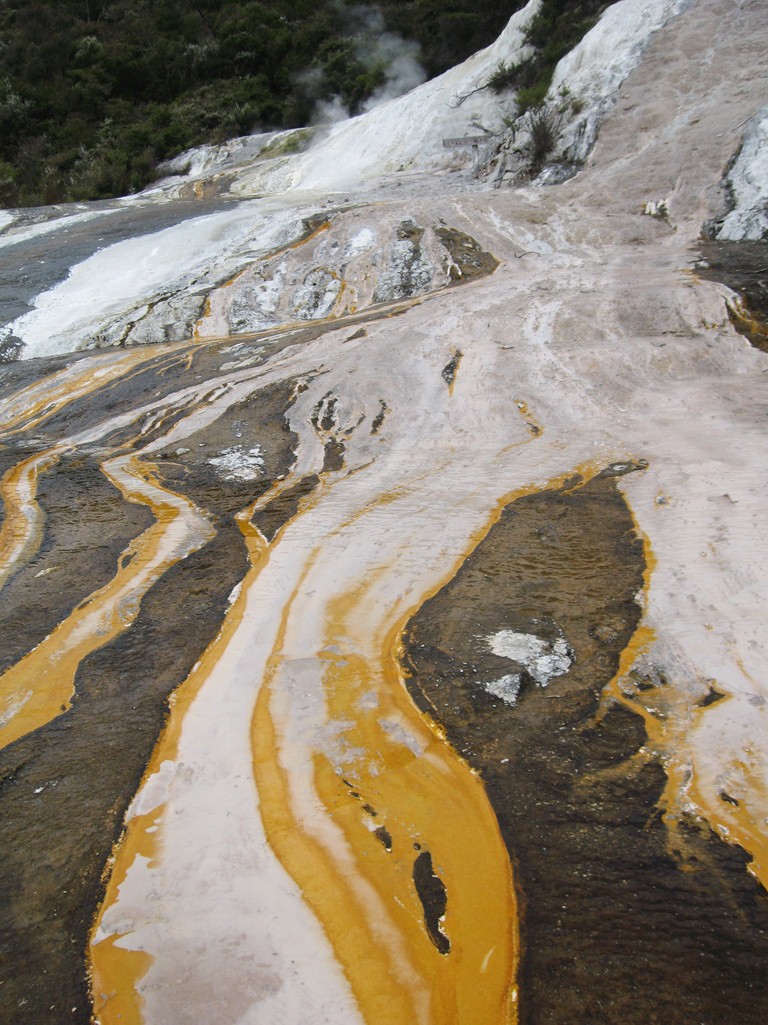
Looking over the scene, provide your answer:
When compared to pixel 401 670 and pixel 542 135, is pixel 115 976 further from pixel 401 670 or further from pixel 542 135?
pixel 542 135

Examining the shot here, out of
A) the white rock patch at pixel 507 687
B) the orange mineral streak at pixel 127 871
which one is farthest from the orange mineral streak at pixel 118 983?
the white rock patch at pixel 507 687

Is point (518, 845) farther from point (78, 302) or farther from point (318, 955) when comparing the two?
point (78, 302)

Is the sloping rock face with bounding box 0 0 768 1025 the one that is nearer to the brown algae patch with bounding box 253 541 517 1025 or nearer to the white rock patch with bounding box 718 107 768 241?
the brown algae patch with bounding box 253 541 517 1025

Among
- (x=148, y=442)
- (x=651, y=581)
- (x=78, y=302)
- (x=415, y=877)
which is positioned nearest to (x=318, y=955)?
(x=415, y=877)

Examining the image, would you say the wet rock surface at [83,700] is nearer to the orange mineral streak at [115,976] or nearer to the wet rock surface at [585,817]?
the orange mineral streak at [115,976]

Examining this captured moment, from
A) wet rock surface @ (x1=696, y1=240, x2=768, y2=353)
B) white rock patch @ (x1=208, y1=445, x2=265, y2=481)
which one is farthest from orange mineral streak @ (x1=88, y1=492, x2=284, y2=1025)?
wet rock surface @ (x1=696, y1=240, x2=768, y2=353)
